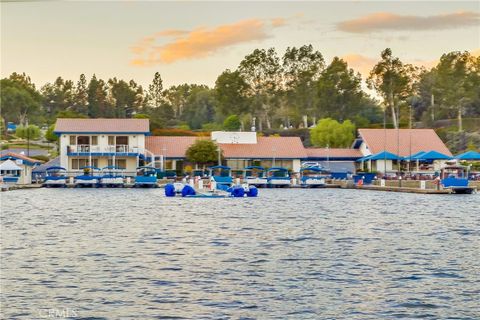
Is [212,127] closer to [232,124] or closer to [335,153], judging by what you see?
[232,124]

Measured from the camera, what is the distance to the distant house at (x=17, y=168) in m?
52.8

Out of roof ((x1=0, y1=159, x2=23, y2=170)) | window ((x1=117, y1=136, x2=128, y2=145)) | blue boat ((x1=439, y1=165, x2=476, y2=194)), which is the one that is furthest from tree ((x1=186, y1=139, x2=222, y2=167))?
blue boat ((x1=439, y1=165, x2=476, y2=194))

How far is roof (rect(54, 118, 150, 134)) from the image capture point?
6031cm

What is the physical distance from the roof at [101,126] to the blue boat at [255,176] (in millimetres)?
7708

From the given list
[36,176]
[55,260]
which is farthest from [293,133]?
[55,260]

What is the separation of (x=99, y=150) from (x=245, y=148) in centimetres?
1102

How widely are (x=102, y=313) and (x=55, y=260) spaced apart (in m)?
5.13

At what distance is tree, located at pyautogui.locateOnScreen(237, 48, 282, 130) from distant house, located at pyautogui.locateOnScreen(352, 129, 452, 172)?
21632mm

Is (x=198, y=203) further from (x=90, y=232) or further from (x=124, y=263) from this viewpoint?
(x=124, y=263)

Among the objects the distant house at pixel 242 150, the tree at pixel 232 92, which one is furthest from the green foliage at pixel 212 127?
A: the distant house at pixel 242 150

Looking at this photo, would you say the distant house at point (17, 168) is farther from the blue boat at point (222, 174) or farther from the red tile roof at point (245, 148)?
the blue boat at point (222, 174)

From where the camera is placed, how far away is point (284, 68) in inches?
3472

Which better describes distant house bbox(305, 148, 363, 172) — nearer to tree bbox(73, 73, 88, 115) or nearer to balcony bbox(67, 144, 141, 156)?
balcony bbox(67, 144, 141, 156)

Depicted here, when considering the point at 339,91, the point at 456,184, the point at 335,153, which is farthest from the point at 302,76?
the point at 456,184
